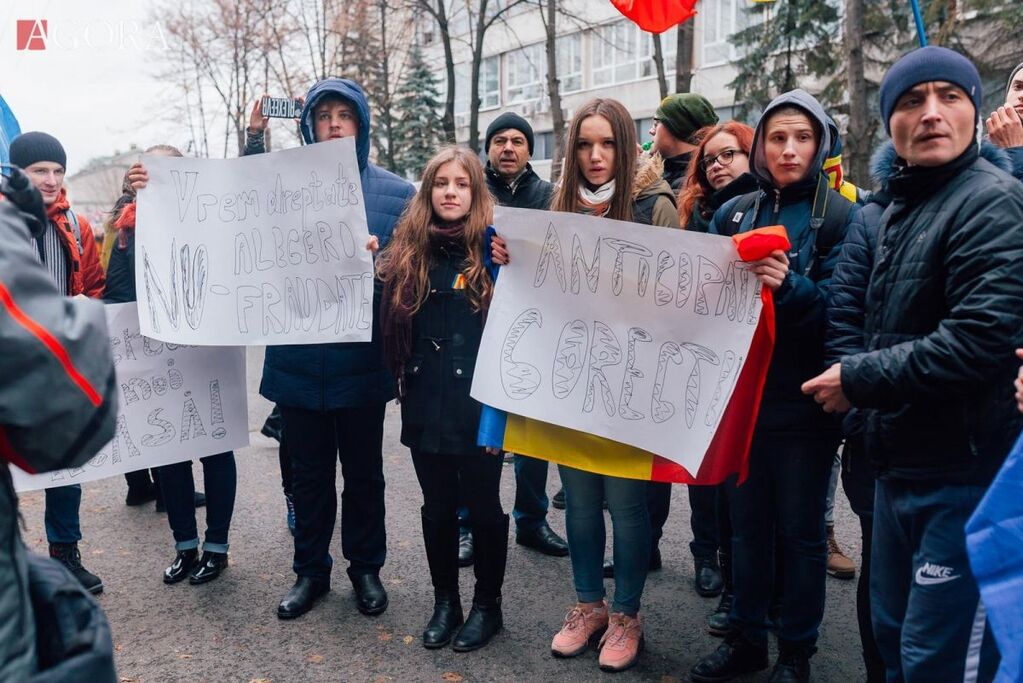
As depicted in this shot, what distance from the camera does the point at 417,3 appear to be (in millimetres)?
19922

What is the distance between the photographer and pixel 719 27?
96.8 feet

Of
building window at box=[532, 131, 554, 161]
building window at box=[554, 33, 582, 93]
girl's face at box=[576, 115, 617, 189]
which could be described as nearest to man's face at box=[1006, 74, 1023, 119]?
girl's face at box=[576, 115, 617, 189]

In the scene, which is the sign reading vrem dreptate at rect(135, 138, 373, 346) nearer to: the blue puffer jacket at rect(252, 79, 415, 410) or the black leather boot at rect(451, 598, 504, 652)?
the blue puffer jacket at rect(252, 79, 415, 410)

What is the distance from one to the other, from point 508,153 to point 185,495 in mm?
2507

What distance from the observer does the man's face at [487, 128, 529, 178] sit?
5.05 metres

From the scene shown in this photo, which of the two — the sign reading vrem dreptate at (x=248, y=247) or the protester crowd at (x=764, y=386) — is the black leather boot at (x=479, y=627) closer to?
the protester crowd at (x=764, y=386)

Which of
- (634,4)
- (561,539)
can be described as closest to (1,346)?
(561,539)

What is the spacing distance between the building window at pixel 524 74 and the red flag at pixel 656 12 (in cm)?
3210

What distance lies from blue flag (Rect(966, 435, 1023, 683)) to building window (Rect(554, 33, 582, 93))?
112 feet

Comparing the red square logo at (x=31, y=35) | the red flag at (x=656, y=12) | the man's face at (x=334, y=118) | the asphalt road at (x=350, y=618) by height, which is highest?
the red square logo at (x=31, y=35)

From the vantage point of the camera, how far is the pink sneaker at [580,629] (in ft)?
12.2

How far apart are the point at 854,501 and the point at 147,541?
3.97 m

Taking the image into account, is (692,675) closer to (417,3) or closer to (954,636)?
(954,636)

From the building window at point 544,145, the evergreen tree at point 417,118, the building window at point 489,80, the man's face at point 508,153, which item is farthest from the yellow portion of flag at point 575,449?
the building window at point 489,80
